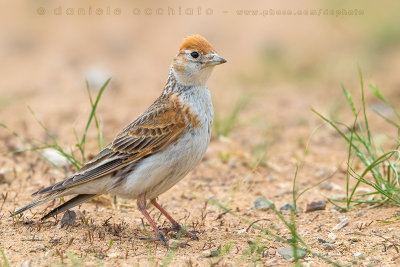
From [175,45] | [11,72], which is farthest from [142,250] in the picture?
[175,45]

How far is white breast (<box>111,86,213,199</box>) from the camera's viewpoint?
5121 mm

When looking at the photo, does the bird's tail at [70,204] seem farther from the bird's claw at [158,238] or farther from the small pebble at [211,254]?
the small pebble at [211,254]

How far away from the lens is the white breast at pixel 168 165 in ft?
16.8

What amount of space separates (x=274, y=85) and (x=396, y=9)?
12.8 feet

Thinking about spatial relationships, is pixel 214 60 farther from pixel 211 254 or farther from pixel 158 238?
pixel 211 254

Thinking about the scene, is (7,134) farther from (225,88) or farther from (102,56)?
(102,56)

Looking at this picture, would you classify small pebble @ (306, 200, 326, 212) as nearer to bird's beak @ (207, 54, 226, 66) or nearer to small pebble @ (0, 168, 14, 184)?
bird's beak @ (207, 54, 226, 66)

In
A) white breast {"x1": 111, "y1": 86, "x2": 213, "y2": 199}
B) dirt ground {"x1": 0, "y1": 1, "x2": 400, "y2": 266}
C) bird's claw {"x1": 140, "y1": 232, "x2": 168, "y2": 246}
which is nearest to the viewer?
dirt ground {"x1": 0, "y1": 1, "x2": 400, "y2": 266}

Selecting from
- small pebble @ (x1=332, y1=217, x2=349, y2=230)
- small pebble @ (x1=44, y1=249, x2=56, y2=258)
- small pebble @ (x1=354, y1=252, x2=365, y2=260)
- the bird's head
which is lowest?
small pebble @ (x1=332, y1=217, x2=349, y2=230)

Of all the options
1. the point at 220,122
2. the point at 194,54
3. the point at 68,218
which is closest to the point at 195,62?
the point at 194,54

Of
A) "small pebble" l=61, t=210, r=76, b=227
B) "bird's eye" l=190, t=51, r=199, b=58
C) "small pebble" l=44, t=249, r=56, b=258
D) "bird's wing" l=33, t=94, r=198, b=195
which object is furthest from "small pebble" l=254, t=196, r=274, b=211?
"small pebble" l=44, t=249, r=56, b=258

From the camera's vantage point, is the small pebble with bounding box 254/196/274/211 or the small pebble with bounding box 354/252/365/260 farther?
the small pebble with bounding box 254/196/274/211

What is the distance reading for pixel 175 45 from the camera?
44.5 ft

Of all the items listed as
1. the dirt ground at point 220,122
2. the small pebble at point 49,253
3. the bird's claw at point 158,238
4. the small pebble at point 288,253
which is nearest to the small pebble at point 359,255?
the dirt ground at point 220,122
